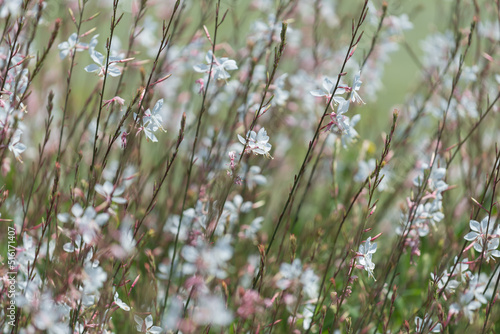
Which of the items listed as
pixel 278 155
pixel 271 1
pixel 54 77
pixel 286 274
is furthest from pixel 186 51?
pixel 54 77

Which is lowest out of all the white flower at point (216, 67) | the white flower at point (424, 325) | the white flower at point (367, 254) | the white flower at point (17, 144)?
the white flower at point (424, 325)

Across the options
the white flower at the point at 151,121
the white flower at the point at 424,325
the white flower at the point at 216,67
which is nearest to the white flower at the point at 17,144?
the white flower at the point at 151,121

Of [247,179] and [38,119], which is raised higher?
[38,119]

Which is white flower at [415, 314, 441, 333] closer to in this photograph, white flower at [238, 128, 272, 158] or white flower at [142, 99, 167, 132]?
white flower at [238, 128, 272, 158]

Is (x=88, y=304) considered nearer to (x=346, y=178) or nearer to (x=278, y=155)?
(x=278, y=155)

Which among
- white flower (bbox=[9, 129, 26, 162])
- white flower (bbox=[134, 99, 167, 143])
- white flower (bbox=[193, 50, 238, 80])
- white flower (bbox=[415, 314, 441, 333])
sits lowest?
white flower (bbox=[415, 314, 441, 333])

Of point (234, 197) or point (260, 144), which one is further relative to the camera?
point (234, 197)

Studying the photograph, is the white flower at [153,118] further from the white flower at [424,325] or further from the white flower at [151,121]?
the white flower at [424,325]

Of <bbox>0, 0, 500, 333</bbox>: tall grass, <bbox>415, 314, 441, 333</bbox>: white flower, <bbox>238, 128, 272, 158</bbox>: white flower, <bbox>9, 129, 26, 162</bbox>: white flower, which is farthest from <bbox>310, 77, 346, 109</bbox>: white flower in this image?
<bbox>9, 129, 26, 162</bbox>: white flower

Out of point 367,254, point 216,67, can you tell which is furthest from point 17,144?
point 367,254

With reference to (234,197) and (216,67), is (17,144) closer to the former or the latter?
(216,67)

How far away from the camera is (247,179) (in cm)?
200

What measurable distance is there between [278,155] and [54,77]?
1449mm

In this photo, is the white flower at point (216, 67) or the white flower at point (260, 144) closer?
the white flower at point (260, 144)
